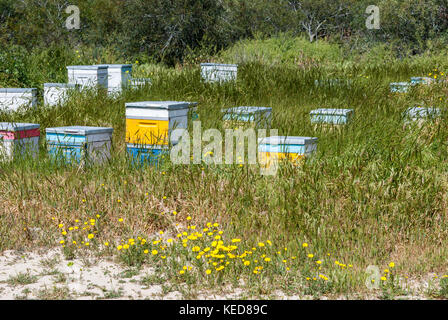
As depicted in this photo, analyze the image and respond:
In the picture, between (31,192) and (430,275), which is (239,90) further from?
(430,275)

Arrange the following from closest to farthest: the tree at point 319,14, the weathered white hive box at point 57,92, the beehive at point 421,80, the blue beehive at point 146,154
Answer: the blue beehive at point 146,154 < the weathered white hive box at point 57,92 < the beehive at point 421,80 < the tree at point 319,14

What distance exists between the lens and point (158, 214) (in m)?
4.96

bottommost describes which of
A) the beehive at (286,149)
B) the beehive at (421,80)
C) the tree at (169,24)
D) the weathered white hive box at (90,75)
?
the beehive at (286,149)

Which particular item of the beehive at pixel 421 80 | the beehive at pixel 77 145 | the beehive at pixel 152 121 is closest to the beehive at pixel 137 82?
the beehive at pixel 152 121

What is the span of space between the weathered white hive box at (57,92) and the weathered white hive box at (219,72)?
246cm

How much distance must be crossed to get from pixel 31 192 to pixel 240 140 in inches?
93.3

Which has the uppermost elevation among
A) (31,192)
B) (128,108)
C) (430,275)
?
(128,108)

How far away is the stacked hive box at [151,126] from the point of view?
20.1 feet

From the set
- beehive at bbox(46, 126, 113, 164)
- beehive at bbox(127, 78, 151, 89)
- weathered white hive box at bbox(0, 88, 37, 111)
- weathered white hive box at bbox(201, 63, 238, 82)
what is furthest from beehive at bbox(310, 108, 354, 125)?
weathered white hive box at bbox(0, 88, 37, 111)

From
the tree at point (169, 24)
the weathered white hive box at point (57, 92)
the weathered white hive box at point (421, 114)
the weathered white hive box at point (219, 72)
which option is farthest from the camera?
the tree at point (169, 24)

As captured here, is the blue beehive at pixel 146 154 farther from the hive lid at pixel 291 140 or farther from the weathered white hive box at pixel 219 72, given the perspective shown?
the weathered white hive box at pixel 219 72

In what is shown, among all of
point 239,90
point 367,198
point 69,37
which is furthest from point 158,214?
point 69,37

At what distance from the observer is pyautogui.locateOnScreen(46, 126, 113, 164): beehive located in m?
5.96

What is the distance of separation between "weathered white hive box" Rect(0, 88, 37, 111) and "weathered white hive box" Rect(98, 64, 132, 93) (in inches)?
71.8
